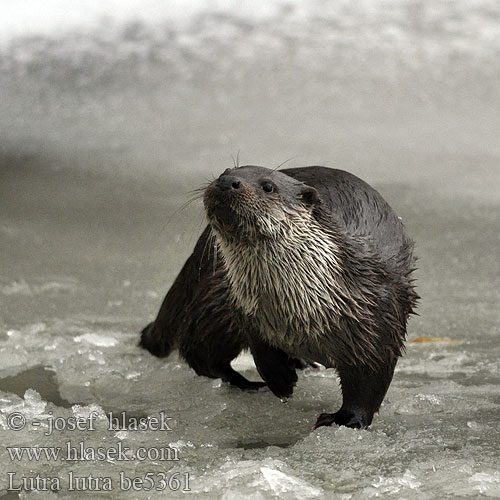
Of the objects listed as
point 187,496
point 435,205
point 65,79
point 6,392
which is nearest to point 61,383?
point 6,392

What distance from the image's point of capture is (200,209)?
4957 mm

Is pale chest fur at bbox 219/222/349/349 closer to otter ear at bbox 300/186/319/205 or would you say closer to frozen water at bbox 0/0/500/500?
otter ear at bbox 300/186/319/205

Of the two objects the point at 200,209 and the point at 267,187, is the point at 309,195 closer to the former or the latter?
the point at 267,187

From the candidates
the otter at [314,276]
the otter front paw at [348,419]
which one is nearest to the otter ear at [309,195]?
the otter at [314,276]

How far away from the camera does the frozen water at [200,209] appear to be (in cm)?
244

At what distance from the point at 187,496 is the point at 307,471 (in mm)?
288

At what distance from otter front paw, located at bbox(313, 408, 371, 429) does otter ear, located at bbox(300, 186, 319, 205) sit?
0.52 metres

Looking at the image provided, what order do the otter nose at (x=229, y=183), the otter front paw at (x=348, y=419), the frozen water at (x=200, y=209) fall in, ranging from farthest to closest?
the otter front paw at (x=348, y=419) → the frozen water at (x=200, y=209) → the otter nose at (x=229, y=183)

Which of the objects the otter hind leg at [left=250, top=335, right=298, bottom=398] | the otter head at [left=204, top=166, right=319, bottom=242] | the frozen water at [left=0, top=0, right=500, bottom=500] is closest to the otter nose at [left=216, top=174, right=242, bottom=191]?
the otter head at [left=204, top=166, right=319, bottom=242]

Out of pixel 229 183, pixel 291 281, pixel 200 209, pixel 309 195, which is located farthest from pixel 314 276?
pixel 200 209

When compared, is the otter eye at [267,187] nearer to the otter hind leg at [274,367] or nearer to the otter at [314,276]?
the otter at [314,276]

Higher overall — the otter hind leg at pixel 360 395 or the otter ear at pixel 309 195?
the otter ear at pixel 309 195

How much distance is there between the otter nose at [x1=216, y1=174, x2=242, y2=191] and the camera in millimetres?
2322

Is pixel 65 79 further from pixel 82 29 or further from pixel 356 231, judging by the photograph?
pixel 356 231
